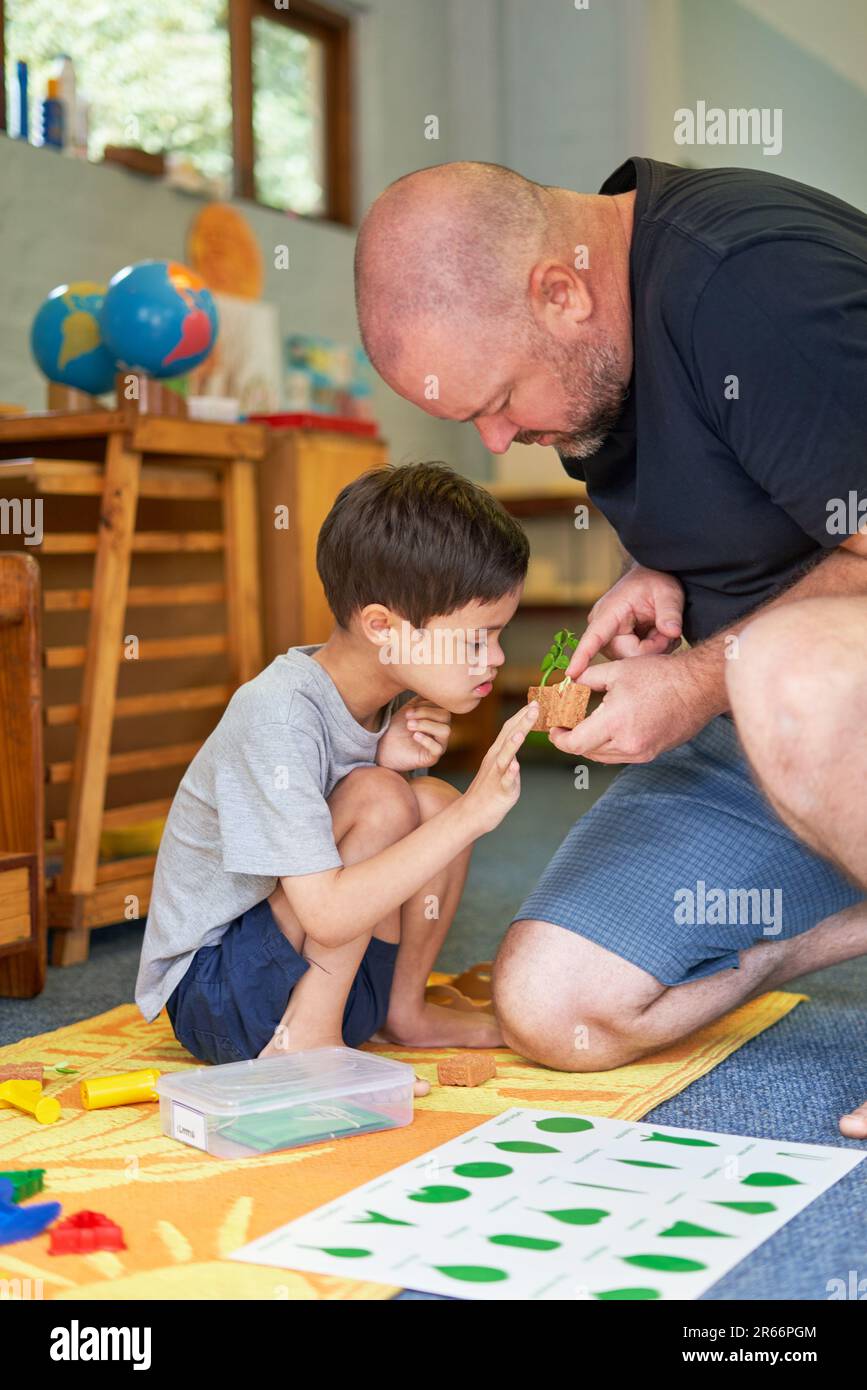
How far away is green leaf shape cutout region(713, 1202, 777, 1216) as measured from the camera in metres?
1.00

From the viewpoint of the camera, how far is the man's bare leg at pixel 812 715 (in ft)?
3.51

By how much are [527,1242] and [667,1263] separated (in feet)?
0.31

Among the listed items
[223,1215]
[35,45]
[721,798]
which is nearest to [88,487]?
[721,798]

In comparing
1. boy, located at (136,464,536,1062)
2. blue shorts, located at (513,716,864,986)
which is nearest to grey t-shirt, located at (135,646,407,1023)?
boy, located at (136,464,536,1062)

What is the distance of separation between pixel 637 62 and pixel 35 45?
1.95 metres

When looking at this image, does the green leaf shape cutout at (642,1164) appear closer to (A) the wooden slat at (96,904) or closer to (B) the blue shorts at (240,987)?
(B) the blue shorts at (240,987)

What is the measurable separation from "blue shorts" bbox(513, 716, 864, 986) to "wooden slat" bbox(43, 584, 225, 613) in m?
0.90

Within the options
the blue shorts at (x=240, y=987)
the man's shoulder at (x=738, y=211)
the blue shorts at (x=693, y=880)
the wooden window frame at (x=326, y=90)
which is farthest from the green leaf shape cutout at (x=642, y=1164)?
the wooden window frame at (x=326, y=90)

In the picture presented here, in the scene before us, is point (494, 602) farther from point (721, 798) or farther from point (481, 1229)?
point (481, 1229)

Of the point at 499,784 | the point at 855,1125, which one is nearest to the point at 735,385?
the point at 499,784

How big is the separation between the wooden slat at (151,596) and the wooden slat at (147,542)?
0.19ft

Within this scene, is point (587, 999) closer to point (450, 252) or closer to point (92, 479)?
point (450, 252)

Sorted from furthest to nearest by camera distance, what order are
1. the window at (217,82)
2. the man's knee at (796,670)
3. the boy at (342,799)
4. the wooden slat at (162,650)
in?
the window at (217,82) < the wooden slat at (162,650) < the boy at (342,799) < the man's knee at (796,670)

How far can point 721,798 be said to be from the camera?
1440mm
